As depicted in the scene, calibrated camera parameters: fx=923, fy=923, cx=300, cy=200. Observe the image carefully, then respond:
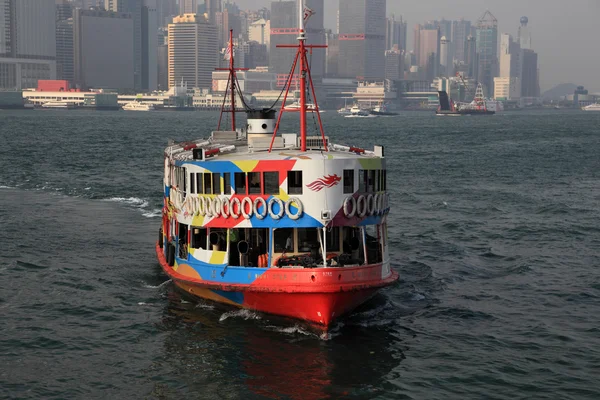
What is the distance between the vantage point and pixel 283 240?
1220 inches

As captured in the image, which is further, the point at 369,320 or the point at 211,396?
the point at 369,320

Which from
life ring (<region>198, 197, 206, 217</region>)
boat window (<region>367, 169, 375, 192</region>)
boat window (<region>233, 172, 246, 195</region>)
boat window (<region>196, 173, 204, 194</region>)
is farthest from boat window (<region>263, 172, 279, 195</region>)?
boat window (<region>367, 169, 375, 192</region>)

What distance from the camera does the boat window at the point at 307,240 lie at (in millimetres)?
30703

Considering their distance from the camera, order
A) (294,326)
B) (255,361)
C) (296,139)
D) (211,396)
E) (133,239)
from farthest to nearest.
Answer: (133,239) < (296,139) < (294,326) < (255,361) < (211,396)

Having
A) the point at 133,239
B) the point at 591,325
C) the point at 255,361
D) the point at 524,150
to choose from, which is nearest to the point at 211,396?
the point at 255,361

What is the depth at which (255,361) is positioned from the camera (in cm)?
2773

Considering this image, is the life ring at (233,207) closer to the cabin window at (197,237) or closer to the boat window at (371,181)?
the cabin window at (197,237)

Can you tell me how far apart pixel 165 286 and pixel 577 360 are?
53.8 ft

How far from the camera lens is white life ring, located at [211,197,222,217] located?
101ft

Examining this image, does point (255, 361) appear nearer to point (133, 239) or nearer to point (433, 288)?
point (433, 288)

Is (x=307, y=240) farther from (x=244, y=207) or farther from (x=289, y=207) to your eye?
(x=244, y=207)

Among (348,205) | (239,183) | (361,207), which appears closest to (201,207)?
(239,183)

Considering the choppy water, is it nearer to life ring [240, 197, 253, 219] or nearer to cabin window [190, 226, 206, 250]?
cabin window [190, 226, 206, 250]

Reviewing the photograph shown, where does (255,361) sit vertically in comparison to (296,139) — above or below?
below
